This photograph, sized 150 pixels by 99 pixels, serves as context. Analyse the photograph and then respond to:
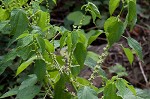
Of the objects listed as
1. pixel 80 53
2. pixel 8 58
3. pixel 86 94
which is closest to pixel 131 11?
pixel 80 53

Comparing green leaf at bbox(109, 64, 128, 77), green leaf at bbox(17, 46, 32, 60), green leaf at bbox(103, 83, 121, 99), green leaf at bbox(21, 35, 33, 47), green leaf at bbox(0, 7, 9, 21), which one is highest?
green leaf at bbox(0, 7, 9, 21)

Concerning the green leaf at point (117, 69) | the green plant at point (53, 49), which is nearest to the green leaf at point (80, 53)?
the green plant at point (53, 49)

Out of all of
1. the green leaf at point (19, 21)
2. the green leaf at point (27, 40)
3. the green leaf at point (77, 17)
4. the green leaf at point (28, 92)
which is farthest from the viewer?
the green leaf at point (77, 17)

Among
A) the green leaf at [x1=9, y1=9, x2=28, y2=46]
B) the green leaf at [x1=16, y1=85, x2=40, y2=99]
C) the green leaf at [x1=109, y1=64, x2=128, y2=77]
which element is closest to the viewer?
the green leaf at [x1=9, y1=9, x2=28, y2=46]

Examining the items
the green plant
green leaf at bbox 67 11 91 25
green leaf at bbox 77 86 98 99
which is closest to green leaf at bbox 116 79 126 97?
the green plant

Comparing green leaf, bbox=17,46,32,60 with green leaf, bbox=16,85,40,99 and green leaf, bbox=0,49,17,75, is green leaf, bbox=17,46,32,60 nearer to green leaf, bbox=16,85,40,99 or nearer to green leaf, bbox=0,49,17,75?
green leaf, bbox=0,49,17,75

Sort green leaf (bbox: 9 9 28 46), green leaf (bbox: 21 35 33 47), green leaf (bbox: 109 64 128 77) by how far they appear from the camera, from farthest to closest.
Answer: green leaf (bbox: 109 64 128 77), green leaf (bbox: 9 9 28 46), green leaf (bbox: 21 35 33 47)

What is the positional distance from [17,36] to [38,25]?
5.4 inches

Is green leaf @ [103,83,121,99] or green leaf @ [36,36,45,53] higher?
green leaf @ [36,36,45,53]

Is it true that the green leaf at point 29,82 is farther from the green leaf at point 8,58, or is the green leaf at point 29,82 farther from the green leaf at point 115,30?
the green leaf at point 115,30

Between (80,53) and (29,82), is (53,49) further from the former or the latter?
(29,82)

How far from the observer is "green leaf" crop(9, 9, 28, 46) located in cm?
153

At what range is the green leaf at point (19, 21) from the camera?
1.53 m

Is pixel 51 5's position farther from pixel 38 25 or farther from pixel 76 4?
pixel 38 25
